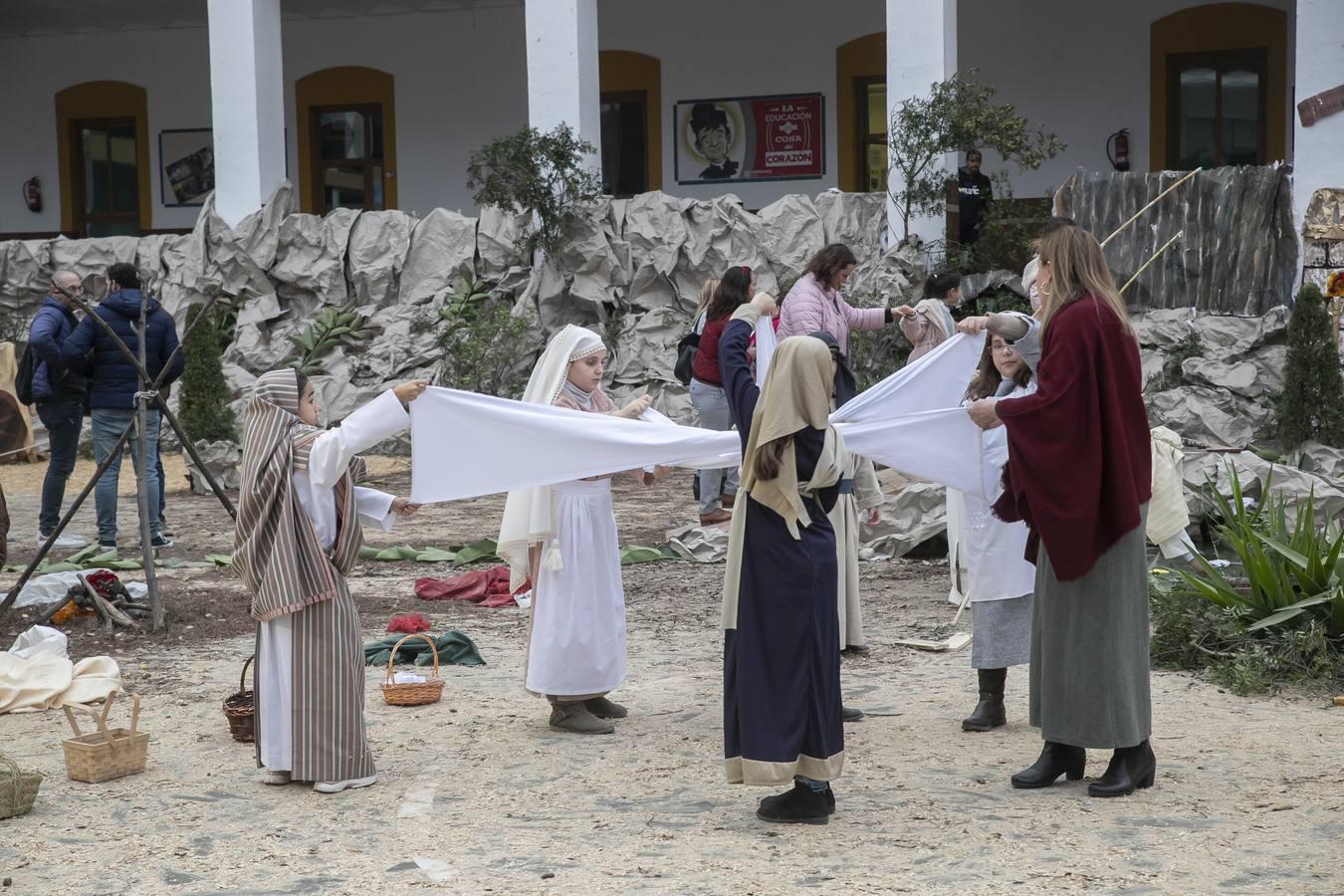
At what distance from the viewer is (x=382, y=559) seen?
952 centimetres

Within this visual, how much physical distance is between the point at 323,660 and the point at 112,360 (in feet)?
17.7

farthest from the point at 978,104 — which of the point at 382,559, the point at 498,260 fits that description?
the point at 382,559

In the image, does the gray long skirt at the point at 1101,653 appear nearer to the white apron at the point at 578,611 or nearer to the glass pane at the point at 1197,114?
the white apron at the point at 578,611

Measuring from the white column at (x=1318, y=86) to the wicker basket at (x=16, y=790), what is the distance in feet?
38.4

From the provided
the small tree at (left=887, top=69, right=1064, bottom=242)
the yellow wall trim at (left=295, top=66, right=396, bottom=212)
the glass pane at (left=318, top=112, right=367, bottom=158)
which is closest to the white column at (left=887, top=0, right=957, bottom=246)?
the small tree at (left=887, top=69, right=1064, bottom=242)

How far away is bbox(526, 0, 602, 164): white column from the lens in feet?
51.8

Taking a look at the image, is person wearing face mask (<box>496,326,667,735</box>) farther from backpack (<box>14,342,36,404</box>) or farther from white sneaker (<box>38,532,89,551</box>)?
white sneaker (<box>38,532,89,551</box>)

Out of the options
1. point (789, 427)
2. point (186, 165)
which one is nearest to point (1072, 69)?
point (186, 165)

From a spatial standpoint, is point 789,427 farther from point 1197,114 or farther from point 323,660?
point 1197,114

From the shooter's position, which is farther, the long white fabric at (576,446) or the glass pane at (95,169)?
the glass pane at (95,169)

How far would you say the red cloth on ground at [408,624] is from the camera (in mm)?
7277

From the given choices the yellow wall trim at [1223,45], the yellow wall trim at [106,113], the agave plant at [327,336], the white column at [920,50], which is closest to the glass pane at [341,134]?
the yellow wall trim at [106,113]

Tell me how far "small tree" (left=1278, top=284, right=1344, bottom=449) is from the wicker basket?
1028 cm

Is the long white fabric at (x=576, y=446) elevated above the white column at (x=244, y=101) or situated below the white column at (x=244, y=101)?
below
